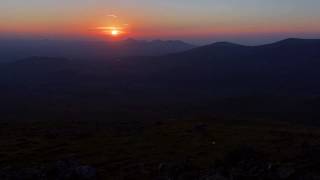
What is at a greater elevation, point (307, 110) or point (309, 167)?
point (309, 167)

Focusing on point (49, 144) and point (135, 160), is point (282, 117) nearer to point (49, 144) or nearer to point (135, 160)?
point (49, 144)

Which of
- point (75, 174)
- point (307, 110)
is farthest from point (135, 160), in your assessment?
point (307, 110)

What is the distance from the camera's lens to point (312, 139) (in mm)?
60750

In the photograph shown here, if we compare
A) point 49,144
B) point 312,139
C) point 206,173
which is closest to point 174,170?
point 206,173

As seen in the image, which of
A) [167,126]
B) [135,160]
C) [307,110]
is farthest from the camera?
[307,110]

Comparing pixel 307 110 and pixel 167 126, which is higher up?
pixel 167 126

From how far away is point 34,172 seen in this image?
39.7 meters

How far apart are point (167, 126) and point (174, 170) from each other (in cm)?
4516

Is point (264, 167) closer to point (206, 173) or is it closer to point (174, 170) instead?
point (206, 173)

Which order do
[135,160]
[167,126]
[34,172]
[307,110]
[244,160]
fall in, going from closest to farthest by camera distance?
1. [244,160]
2. [34,172]
3. [135,160]
4. [167,126]
5. [307,110]

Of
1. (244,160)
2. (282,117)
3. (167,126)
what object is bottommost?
→ (282,117)

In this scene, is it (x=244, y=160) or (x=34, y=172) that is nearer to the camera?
(x=244, y=160)

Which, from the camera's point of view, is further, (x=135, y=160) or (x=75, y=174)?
(x=135, y=160)

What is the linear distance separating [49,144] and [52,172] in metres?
28.6
